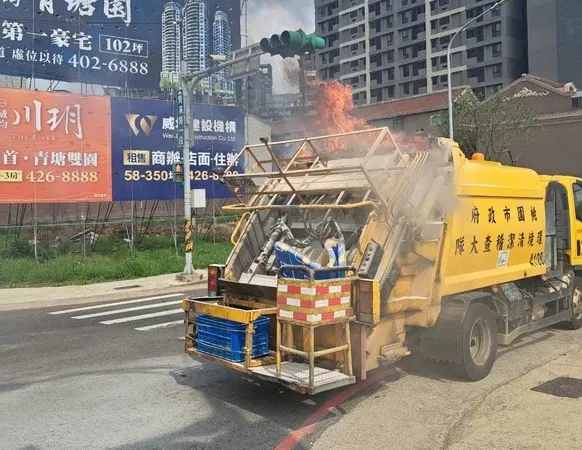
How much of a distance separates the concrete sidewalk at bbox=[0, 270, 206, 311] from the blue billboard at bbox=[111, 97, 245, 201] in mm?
5954

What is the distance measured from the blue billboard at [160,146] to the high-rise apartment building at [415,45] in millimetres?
57492

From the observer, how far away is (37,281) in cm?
1620

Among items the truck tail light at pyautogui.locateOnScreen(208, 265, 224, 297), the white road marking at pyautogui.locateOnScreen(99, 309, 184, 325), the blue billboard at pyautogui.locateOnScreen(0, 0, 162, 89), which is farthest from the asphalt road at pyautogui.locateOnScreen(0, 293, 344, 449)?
the blue billboard at pyautogui.locateOnScreen(0, 0, 162, 89)

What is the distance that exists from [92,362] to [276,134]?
27.2m

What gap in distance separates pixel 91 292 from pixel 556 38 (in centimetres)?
7068

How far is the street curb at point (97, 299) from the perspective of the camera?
1316 centimetres

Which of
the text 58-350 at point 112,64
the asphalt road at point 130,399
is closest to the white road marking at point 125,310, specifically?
the asphalt road at point 130,399

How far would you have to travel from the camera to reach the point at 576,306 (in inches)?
365

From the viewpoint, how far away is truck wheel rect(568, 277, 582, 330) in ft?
30.0

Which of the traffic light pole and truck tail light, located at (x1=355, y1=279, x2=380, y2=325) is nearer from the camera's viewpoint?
truck tail light, located at (x1=355, y1=279, x2=380, y2=325)

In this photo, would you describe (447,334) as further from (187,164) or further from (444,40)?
(444,40)

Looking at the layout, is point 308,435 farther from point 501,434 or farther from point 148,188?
point 148,188

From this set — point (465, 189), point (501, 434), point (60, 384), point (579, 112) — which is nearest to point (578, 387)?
point (501, 434)

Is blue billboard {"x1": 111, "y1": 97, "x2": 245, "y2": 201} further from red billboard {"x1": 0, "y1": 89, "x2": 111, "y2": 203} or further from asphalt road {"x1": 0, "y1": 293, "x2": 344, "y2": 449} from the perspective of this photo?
asphalt road {"x1": 0, "y1": 293, "x2": 344, "y2": 449}
